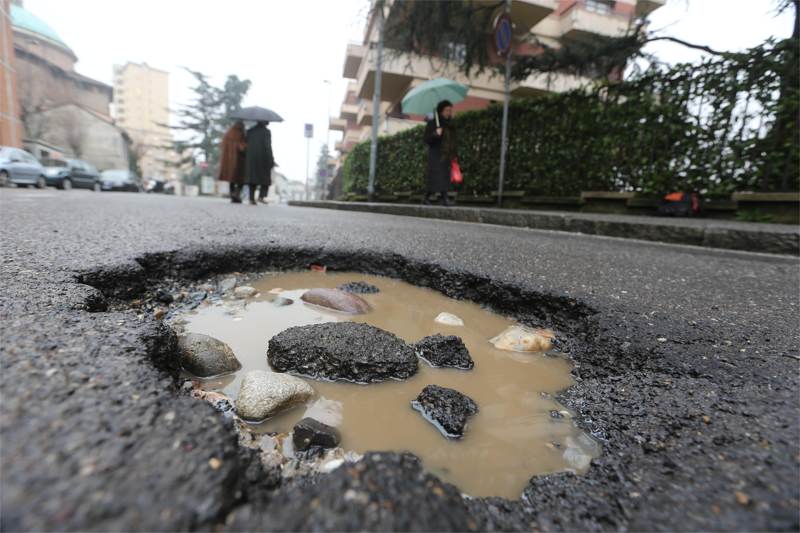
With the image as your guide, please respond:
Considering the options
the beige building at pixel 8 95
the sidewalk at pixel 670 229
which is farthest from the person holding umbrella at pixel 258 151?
the beige building at pixel 8 95

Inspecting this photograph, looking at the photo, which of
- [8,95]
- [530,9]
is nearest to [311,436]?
[530,9]

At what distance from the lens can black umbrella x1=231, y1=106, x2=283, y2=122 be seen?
8.36 metres

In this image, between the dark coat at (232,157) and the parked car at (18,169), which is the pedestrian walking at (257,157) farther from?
the parked car at (18,169)

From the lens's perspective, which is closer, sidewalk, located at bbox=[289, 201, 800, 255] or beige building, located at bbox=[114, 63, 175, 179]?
sidewalk, located at bbox=[289, 201, 800, 255]

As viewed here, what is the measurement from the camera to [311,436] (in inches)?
33.2

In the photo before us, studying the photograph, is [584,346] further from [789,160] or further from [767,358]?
[789,160]

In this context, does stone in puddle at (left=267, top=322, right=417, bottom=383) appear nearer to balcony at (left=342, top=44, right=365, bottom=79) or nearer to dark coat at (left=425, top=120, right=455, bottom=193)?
dark coat at (left=425, top=120, right=455, bottom=193)

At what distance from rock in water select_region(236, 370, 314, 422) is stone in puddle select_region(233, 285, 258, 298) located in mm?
964

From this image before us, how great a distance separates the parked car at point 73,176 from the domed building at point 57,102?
1128cm

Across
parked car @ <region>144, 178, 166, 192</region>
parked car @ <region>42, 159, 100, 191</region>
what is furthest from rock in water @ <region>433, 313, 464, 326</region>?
parked car @ <region>144, 178, 166, 192</region>

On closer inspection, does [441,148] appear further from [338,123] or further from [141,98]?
[141,98]

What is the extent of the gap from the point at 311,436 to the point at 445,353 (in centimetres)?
58

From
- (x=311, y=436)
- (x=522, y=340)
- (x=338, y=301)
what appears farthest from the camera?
(x=338, y=301)

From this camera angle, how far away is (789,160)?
15.3ft
